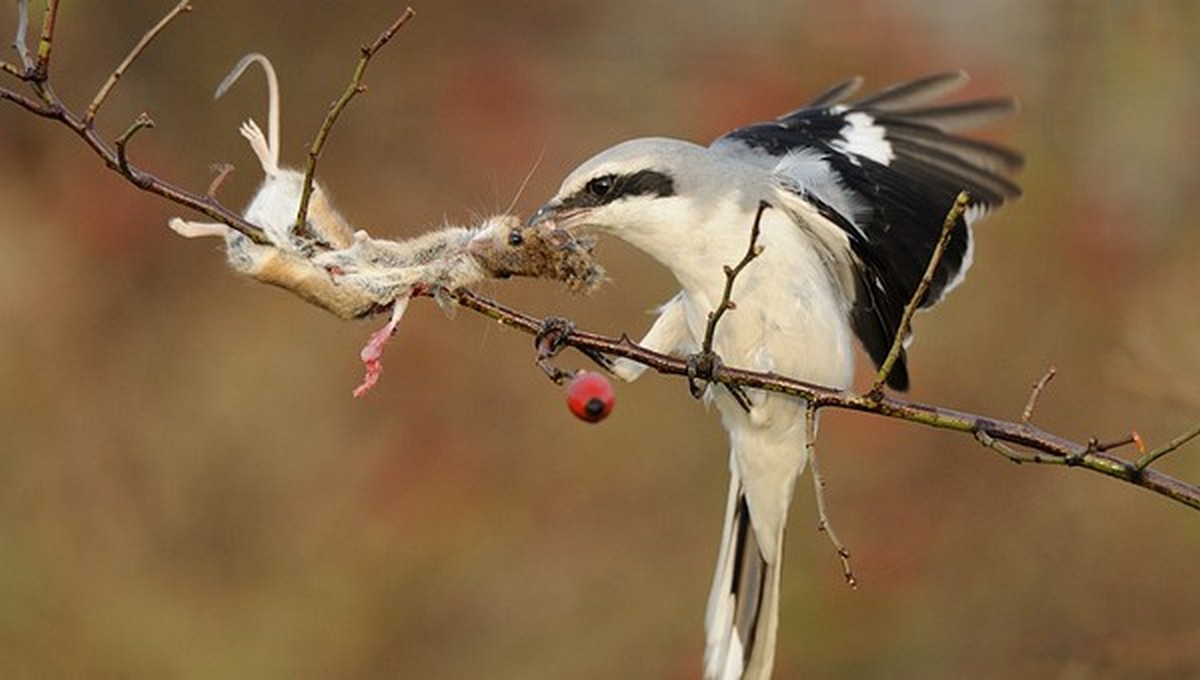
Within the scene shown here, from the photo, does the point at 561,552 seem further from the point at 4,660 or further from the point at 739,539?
the point at 739,539

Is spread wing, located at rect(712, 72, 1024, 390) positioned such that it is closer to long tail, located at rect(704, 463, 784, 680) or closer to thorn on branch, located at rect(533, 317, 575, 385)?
long tail, located at rect(704, 463, 784, 680)

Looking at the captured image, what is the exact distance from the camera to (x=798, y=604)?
5797 mm

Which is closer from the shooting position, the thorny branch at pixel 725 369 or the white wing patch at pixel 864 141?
the thorny branch at pixel 725 369

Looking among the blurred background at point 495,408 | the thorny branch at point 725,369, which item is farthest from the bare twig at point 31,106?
the blurred background at point 495,408

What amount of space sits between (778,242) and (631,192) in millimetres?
328

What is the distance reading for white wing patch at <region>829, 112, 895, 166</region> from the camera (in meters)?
3.82

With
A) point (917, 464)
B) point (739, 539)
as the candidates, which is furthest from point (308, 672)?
point (739, 539)

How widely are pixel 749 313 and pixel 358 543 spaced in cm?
317

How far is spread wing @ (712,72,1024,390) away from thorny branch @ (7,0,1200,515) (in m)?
0.87

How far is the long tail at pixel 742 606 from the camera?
384 cm

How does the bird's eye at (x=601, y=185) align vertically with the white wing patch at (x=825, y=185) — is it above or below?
below

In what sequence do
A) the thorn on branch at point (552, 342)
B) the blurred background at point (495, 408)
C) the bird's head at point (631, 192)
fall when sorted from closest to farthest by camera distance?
the thorn on branch at point (552, 342), the bird's head at point (631, 192), the blurred background at point (495, 408)

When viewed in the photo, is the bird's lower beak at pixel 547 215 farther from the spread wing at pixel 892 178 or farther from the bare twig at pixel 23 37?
the bare twig at pixel 23 37

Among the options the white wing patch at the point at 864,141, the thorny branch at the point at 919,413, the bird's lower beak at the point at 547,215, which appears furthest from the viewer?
the white wing patch at the point at 864,141
